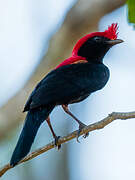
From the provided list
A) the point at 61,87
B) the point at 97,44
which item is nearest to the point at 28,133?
the point at 61,87

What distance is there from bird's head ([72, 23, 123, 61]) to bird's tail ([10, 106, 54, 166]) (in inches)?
51.2

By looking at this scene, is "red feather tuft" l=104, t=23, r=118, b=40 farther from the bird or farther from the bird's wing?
the bird's wing

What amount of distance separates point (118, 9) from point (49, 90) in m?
2.36

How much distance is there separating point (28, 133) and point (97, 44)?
180cm

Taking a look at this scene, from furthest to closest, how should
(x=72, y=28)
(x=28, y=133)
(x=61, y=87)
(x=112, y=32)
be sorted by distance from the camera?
(x=72, y=28)
(x=112, y=32)
(x=61, y=87)
(x=28, y=133)

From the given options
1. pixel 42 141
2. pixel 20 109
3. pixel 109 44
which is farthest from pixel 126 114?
pixel 42 141

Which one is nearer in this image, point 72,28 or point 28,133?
point 28,133

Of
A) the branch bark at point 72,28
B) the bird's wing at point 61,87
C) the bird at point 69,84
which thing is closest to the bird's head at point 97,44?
the bird at point 69,84

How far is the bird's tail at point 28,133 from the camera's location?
146 inches

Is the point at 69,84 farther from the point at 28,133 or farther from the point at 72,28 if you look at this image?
the point at 72,28

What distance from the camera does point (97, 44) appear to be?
5406 millimetres

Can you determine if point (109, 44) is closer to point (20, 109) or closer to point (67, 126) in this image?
point (20, 109)

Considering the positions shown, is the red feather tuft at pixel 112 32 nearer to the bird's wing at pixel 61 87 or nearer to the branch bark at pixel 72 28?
the bird's wing at pixel 61 87

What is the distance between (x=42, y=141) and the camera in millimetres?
8844
